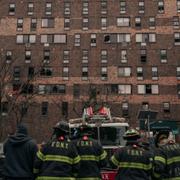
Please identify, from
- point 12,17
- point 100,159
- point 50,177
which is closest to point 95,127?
point 100,159

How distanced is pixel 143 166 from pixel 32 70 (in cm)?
4159

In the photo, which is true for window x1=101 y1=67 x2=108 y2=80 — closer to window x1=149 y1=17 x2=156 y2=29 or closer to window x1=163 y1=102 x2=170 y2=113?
window x1=163 y1=102 x2=170 y2=113

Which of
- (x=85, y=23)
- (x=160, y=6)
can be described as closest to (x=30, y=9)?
(x=85, y=23)

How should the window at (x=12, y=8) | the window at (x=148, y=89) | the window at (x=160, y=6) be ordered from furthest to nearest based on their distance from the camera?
1. the window at (x=12, y=8)
2. the window at (x=160, y=6)
3. the window at (x=148, y=89)

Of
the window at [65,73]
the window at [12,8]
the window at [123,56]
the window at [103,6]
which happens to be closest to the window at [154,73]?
the window at [123,56]

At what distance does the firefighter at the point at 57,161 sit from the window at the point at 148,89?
39658mm

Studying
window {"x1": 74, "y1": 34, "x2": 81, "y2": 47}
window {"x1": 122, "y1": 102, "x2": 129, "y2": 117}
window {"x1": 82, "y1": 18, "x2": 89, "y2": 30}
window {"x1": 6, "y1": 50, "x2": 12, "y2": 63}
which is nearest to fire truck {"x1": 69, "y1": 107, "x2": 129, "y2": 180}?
window {"x1": 122, "y1": 102, "x2": 129, "y2": 117}

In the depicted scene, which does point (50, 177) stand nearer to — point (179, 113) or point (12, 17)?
point (179, 113)

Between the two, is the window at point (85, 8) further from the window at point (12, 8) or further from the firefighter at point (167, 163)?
the firefighter at point (167, 163)

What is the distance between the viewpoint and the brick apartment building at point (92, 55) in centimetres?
4588

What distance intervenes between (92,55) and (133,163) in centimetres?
4072

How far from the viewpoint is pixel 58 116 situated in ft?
151

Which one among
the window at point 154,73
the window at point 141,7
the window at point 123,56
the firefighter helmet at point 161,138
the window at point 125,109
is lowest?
the window at point 125,109

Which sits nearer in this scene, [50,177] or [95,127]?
[50,177]
